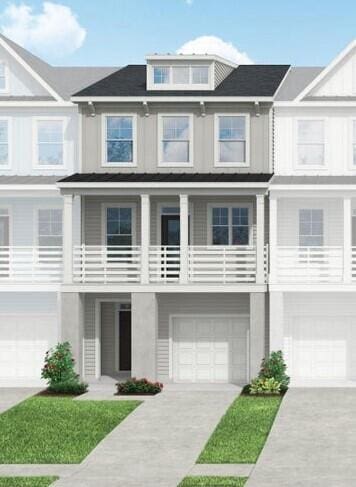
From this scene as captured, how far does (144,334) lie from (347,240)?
744 centimetres

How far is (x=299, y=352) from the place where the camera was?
36.4 metres

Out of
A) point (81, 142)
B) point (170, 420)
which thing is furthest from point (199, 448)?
point (81, 142)

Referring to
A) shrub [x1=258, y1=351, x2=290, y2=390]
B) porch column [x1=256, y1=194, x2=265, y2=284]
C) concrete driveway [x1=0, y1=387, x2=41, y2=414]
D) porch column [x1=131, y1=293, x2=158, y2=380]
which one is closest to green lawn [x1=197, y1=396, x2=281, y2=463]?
shrub [x1=258, y1=351, x2=290, y2=390]

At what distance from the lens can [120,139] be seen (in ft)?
121

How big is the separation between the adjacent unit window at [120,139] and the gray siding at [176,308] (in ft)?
16.5

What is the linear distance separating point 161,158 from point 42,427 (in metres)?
13.4

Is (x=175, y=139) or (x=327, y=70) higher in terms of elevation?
(x=327, y=70)

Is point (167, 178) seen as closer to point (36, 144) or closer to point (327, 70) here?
point (36, 144)

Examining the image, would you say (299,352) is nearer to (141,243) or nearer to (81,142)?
(141,243)

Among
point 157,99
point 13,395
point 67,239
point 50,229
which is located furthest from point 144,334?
point 157,99

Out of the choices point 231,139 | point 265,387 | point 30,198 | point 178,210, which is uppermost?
point 231,139

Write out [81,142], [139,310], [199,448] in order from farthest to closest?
[81,142]
[139,310]
[199,448]

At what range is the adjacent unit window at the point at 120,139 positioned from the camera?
1448 inches

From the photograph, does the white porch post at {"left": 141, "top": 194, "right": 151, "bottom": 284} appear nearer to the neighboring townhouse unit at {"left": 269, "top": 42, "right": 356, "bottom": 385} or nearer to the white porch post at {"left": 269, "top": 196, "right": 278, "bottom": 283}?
the white porch post at {"left": 269, "top": 196, "right": 278, "bottom": 283}
